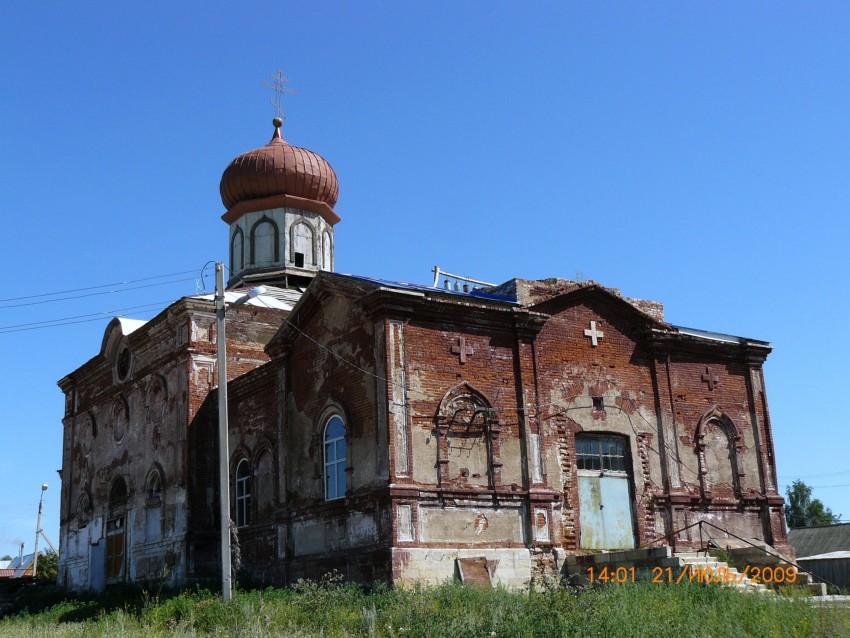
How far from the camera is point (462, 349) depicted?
17.6 meters

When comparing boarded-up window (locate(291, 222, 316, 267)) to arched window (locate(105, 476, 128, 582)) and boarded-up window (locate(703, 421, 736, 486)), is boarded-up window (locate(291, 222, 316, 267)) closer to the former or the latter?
arched window (locate(105, 476, 128, 582))

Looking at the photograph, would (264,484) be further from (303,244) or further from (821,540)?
(821,540)

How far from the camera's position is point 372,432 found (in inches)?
663

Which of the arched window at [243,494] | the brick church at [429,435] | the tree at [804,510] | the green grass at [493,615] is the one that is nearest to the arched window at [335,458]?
the brick church at [429,435]

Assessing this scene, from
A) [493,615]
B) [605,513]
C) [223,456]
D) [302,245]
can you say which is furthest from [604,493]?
[302,245]

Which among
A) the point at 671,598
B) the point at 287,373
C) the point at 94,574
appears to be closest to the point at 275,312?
the point at 287,373

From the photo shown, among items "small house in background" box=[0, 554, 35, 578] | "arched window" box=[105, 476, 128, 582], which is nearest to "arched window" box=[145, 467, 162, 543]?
"arched window" box=[105, 476, 128, 582]

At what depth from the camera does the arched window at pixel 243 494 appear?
21125mm

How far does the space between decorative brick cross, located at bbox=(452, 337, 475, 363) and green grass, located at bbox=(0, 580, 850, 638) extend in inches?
173

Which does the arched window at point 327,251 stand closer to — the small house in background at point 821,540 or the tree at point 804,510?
the small house in background at point 821,540

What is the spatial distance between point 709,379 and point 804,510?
39.1 metres

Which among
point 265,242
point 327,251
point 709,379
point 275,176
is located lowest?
point 709,379

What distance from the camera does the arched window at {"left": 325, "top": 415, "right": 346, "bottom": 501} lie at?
17.7 meters

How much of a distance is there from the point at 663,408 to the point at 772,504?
3462 mm
